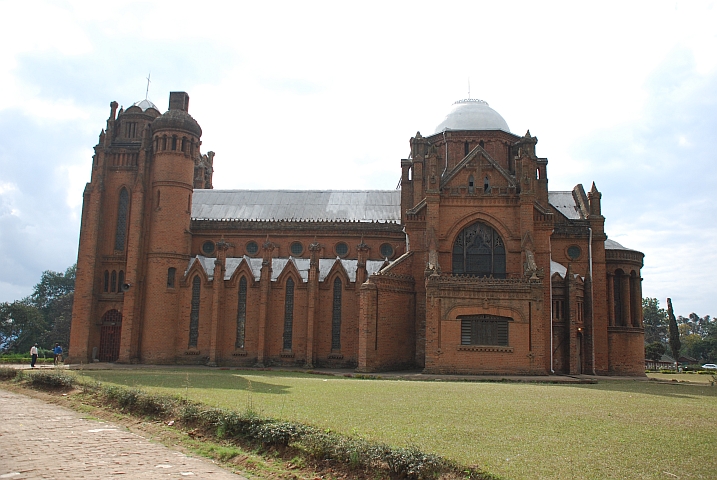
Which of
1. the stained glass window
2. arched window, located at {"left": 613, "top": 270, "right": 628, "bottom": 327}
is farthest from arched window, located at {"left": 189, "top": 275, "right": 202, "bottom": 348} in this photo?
arched window, located at {"left": 613, "top": 270, "right": 628, "bottom": 327}

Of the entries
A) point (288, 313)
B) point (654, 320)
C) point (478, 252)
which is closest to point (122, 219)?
point (288, 313)

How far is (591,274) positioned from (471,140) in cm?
1377

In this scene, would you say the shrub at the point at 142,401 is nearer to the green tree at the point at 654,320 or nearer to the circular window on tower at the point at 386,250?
the circular window on tower at the point at 386,250

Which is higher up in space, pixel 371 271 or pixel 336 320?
pixel 371 271

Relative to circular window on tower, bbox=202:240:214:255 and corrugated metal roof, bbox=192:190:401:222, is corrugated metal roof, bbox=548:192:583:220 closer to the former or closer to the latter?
corrugated metal roof, bbox=192:190:401:222

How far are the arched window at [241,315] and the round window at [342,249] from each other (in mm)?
8112

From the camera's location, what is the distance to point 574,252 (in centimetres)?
4506

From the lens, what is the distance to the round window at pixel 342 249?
158 feet

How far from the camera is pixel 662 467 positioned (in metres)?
10.3

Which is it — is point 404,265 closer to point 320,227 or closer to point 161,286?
point 320,227

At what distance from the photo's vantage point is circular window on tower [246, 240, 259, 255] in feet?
159

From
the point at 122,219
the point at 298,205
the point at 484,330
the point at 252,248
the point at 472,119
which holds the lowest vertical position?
the point at 484,330

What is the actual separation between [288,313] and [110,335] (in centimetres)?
1328

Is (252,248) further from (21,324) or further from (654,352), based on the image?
(654,352)
